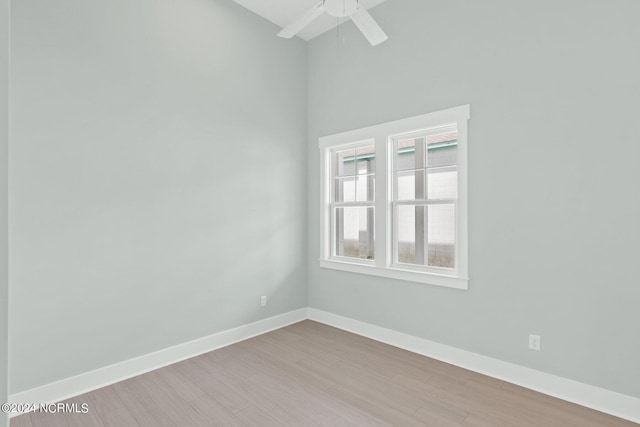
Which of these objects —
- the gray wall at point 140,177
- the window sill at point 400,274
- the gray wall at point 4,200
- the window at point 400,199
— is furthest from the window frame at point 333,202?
the gray wall at point 4,200

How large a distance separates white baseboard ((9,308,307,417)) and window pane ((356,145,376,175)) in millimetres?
2025

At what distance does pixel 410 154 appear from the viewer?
3.38 metres

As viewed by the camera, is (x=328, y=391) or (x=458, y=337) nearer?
(x=328, y=391)

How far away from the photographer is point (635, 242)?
2.11 meters

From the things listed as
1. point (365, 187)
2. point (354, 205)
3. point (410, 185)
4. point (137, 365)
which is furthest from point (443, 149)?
point (137, 365)

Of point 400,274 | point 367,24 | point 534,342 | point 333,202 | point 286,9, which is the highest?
point 286,9

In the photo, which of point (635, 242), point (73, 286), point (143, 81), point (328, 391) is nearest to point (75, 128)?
point (143, 81)

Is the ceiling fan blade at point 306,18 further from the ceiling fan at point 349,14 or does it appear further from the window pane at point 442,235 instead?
the window pane at point 442,235

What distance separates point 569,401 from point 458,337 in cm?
83

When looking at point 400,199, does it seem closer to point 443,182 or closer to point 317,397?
point 443,182

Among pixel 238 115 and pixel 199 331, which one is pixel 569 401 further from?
pixel 238 115

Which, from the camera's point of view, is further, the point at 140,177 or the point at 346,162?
the point at 346,162

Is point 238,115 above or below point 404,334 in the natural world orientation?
above

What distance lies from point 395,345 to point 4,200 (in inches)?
132
